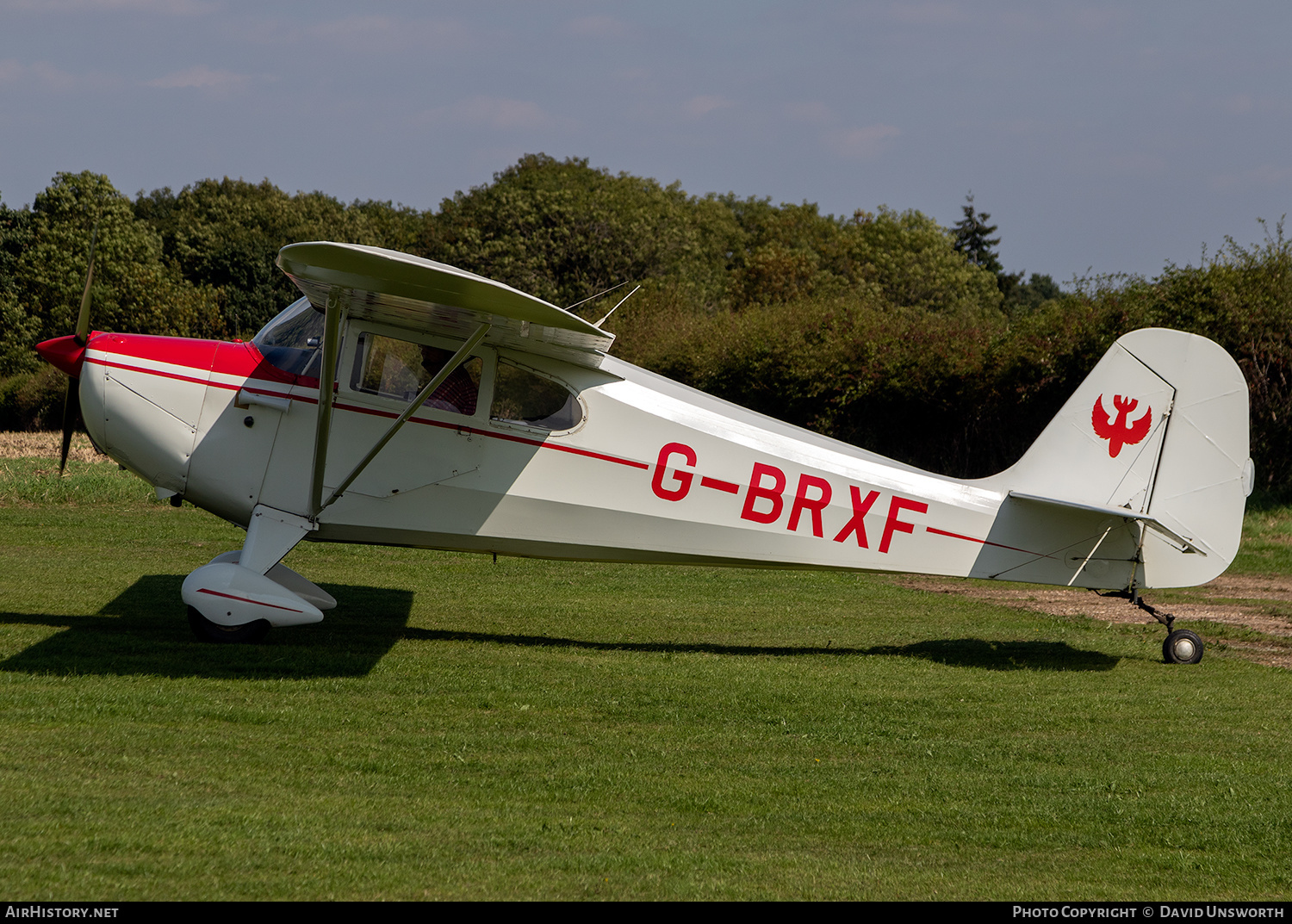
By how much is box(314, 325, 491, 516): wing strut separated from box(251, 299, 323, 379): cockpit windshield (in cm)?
70

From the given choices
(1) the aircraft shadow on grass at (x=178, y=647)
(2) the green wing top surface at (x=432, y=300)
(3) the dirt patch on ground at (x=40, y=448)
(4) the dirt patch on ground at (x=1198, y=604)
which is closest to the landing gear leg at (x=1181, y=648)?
(4) the dirt patch on ground at (x=1198, y=604)

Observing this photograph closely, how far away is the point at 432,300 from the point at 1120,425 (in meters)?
5.75

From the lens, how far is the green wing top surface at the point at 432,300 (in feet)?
21.3

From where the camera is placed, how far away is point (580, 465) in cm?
820

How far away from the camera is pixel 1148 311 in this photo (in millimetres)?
17016

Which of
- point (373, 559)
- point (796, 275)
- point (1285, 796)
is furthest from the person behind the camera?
point (796, 275)

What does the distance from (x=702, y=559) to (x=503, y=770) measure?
340 cm

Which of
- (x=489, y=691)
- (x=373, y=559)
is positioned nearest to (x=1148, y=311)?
(x=373, y=559)

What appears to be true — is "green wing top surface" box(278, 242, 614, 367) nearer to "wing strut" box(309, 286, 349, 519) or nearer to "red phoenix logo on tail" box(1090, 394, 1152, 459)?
"wing strut" box(309, 286, 349, 519)

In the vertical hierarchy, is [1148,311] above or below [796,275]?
below

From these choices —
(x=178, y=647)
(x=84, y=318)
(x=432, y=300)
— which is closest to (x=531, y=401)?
(x=432, y=300)

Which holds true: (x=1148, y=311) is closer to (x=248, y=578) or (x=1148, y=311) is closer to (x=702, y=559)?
(x=702, y=559)

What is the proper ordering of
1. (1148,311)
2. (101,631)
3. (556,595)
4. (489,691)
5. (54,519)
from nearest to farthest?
(489,691) < (101,631) < (556,595) < (54,519) < (1148,311)

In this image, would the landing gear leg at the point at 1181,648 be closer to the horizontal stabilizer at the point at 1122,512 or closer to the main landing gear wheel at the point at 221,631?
the horizontal stabilizer at the point at 1122,512
